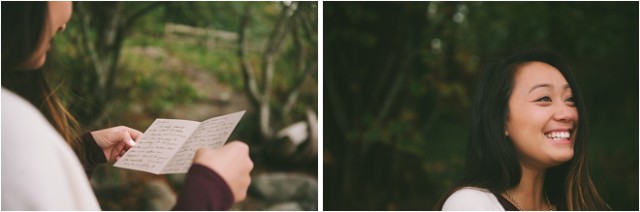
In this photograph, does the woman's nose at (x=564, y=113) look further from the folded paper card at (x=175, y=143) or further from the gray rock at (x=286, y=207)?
the gray rock at (x=286, y=207)

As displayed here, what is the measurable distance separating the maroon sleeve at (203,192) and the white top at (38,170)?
19cm

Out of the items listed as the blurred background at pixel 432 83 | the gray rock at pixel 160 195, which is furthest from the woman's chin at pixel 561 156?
the gray rock at pixel 160 195

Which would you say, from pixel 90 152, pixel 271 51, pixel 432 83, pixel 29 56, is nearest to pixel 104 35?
pixel 271 51

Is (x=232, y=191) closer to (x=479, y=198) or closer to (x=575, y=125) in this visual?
(x=479, y=198)

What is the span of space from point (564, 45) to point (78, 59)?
2334 millimetres

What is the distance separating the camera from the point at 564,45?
123 inches

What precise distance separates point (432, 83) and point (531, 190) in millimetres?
1411

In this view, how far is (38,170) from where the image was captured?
3.91 feet

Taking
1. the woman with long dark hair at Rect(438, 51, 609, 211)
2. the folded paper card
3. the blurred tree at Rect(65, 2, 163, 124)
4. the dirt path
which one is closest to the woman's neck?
the woman with long dark hair at Rect(438, 51, 609, 211)

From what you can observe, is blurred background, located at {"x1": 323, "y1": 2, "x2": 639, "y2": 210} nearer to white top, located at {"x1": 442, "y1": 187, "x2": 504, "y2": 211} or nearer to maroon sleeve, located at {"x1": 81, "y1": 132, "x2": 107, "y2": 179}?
white top, located at {"x1": 442, "y1": 187, "x2": 504, "y2": 211}

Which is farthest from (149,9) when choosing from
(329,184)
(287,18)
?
(329,184)

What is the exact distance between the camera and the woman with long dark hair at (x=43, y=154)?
1192 mm

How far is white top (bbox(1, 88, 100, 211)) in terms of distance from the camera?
1185 millimetres

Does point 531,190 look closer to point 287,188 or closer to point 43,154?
point 43,154
